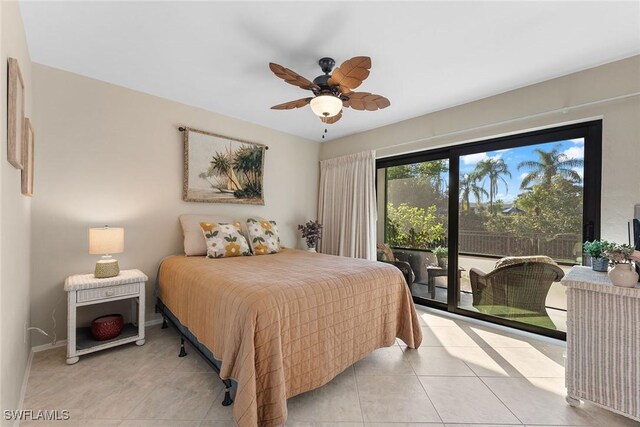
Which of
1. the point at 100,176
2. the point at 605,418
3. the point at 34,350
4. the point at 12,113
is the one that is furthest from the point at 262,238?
the point at 605,418

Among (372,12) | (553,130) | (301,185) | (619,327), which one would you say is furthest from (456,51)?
(301,185)

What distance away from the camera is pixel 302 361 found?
1657 millimetres

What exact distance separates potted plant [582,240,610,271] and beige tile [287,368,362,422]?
A: 6.28 ft

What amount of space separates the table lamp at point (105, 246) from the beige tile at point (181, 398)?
111 centimetres

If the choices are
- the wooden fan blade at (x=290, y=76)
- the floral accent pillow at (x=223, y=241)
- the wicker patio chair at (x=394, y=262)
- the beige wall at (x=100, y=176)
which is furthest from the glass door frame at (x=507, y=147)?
the beige wall at (x=100, y=176)

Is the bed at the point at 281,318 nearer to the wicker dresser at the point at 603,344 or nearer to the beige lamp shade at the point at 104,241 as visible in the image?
the beige lamp shade at the point at 104,241

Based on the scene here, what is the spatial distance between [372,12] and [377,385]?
2536 mm

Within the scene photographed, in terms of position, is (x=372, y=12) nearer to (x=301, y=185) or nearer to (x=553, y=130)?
(x=553, y=130)

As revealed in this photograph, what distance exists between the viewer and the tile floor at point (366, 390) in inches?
63.0

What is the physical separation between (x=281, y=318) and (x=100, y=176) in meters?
2.42

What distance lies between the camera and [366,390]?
1.87m

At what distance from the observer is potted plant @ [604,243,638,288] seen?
5.15 feet

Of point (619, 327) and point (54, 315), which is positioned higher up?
point (619, 327)

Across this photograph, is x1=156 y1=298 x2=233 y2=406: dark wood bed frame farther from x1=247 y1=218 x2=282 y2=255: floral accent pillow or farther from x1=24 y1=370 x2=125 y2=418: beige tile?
x1=247 y1=218 x2=282 y2=255: floral accent pillow
